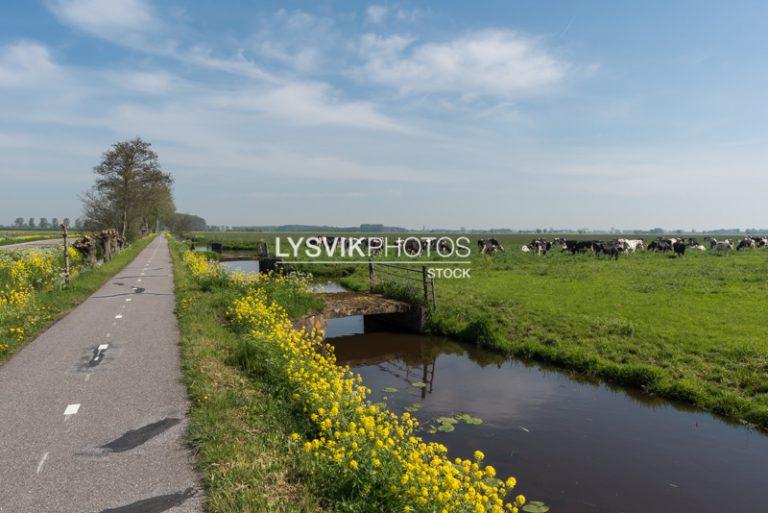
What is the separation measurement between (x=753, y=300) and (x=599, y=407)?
11.7m

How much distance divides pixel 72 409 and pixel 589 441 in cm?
874

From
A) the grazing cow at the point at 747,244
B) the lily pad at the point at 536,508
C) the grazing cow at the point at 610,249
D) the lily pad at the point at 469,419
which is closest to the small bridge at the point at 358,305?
the lily pad at the point at 469,419

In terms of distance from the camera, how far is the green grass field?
400 inches

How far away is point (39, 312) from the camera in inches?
494

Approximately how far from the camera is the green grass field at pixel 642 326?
33.3ft

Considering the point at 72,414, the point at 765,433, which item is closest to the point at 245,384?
the point at 72,414

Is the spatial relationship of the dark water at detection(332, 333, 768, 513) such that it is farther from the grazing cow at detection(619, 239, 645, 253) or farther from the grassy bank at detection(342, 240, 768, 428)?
the grazing cow at detection(619, 239, 645, 253)

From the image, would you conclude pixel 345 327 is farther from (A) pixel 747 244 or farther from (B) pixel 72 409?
(A) pixel 747 244

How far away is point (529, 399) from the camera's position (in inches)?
400

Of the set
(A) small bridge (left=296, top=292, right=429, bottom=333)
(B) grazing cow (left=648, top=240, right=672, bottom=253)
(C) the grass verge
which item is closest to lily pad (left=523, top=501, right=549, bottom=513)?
(C) the grass verge

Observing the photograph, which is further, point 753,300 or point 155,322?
point 753,300

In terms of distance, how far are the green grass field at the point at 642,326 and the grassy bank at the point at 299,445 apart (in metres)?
6.17

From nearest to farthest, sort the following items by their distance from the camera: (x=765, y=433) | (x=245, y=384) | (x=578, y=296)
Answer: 1. (x=245, y=384)
2. (x=765, y=433)
3. (x=578, y=296)

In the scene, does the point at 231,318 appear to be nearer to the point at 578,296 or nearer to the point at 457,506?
the point at 457,506
